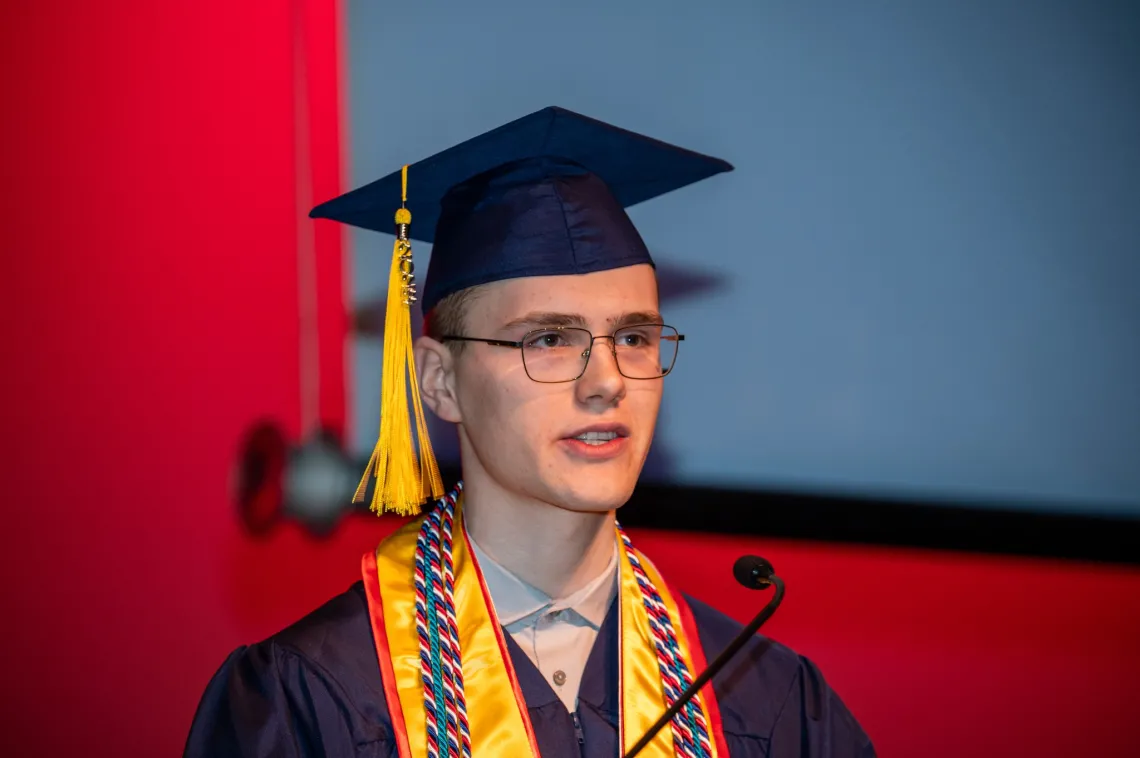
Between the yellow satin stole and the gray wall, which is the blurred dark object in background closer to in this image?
the gray wall

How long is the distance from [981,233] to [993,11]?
15.9 inches

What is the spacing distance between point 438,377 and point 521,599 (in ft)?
1.14

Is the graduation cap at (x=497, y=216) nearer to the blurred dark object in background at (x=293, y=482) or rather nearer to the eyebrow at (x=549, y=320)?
the eyebrow at (x=549, y=320)

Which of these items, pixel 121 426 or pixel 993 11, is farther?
pixel 121 426

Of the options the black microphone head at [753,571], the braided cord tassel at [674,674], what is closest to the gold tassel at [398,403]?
the braided cord tassel at [674,674]

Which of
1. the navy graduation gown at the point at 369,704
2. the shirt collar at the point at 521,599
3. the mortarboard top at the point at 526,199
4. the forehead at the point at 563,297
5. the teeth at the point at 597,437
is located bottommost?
the navy graduation gown at the point at 369,704

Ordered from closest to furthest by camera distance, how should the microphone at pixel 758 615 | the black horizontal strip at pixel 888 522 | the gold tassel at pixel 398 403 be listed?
the microphone at pixel 758 615 → the gold tassel at pixel 398 403 → the black horizontal strip at pixel 888 522

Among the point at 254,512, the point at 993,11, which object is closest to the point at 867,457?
the point at 993,11

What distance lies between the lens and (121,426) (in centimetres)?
202

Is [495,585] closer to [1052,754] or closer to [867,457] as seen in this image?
[867,457]

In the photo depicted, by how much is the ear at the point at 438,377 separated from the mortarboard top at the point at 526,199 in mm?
70

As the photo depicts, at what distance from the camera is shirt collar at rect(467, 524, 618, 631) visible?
1425mm

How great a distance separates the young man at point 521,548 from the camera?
132cm

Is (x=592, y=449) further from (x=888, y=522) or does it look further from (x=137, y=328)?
(x=137, y=328)
